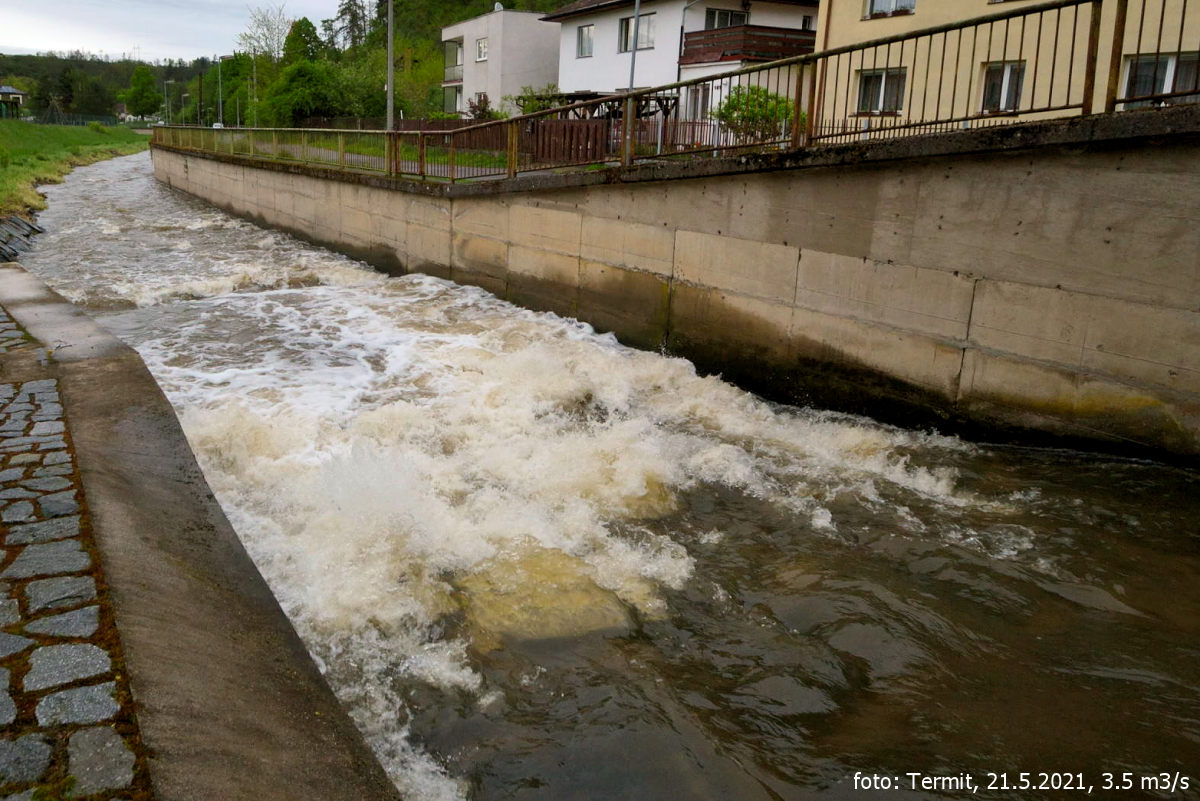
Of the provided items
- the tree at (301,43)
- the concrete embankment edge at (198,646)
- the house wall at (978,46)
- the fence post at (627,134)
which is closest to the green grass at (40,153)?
the tree at (301,43)

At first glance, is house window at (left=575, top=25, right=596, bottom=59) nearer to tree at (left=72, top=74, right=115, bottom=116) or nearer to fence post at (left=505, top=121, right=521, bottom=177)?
fence post at (left=505, top=121, right=521, bottom=177)

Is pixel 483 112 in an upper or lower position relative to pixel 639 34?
lower

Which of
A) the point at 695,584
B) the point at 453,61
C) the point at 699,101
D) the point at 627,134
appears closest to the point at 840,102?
the point at 699,101

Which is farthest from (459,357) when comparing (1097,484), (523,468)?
(1097,484)

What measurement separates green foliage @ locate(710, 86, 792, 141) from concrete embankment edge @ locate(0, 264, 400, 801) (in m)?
7.14

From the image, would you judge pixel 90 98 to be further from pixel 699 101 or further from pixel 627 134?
pixel 699 101

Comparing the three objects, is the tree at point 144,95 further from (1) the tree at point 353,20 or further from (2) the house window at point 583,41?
(2) the house window at point 583,41

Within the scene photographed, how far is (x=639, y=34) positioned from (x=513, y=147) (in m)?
25.5

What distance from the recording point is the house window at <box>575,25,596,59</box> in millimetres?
39938

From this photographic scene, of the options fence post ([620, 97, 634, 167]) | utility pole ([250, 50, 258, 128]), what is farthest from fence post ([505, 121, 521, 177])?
utility pole ([250, 50, 258, 128])

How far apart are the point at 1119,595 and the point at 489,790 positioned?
401cm

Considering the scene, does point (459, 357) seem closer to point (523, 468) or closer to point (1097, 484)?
point (523, 468)

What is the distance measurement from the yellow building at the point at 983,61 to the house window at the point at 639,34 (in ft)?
48.5

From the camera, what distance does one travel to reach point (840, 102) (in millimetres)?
17469
